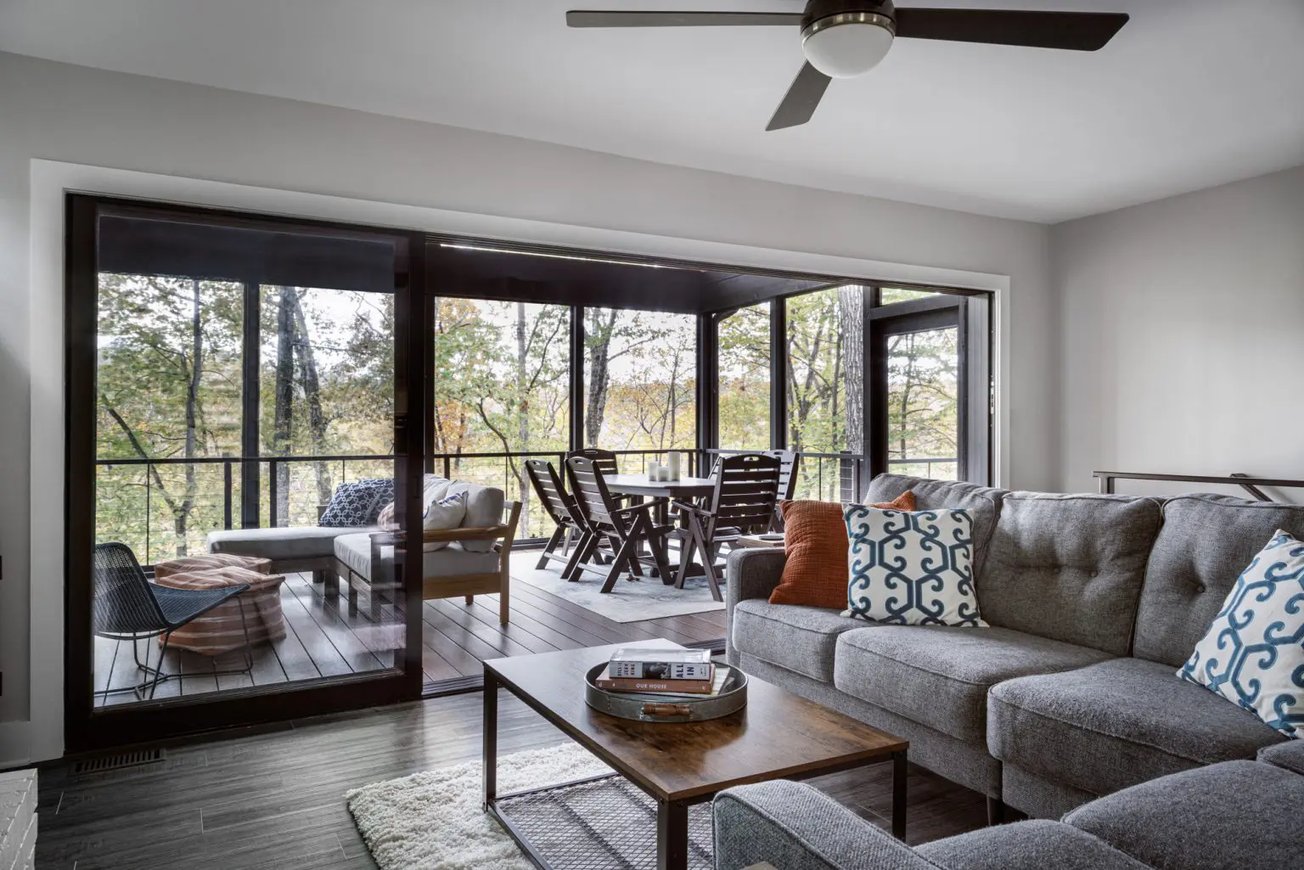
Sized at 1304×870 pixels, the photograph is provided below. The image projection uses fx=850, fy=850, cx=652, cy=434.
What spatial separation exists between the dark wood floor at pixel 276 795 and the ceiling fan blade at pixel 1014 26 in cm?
214

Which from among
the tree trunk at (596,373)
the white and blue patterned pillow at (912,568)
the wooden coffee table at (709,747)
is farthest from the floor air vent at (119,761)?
the tree trunk at (596,373)

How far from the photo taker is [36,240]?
2895 mm

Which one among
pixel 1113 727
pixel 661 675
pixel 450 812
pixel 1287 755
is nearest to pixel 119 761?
pixel 450 812

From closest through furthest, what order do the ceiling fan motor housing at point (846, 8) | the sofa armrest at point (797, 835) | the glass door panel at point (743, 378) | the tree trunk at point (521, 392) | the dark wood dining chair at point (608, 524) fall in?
the sofa armrest at point (797, 835) < the ceiling fan motor housing at point (846, 8) < the dark wood dining chair at point (608, 524) < the tree trunk at point (521, 392) < the glass door panel at point (743, 378)

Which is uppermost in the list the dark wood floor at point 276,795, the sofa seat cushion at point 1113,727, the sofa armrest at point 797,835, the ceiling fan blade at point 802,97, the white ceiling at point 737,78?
the white ceiling at point 737,78

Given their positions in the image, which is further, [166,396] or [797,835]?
[166,396]

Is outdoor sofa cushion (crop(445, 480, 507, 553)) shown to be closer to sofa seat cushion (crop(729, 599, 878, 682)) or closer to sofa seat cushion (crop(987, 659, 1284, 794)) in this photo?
sofa seat cushion (crop(729, 599, 878, 682))

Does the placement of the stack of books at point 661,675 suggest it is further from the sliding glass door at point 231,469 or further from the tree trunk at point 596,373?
the tree trunk at point 596,373

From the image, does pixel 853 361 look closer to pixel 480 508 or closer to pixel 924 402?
pixel 924 402

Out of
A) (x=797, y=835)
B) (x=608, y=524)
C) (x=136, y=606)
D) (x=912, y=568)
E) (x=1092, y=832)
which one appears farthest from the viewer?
(x=608, y=524)

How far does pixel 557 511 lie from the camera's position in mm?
6586

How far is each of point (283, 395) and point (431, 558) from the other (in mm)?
1207

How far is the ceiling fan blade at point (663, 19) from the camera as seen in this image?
85.0 inches

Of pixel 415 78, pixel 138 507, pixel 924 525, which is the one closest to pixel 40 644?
pixel 138 507
